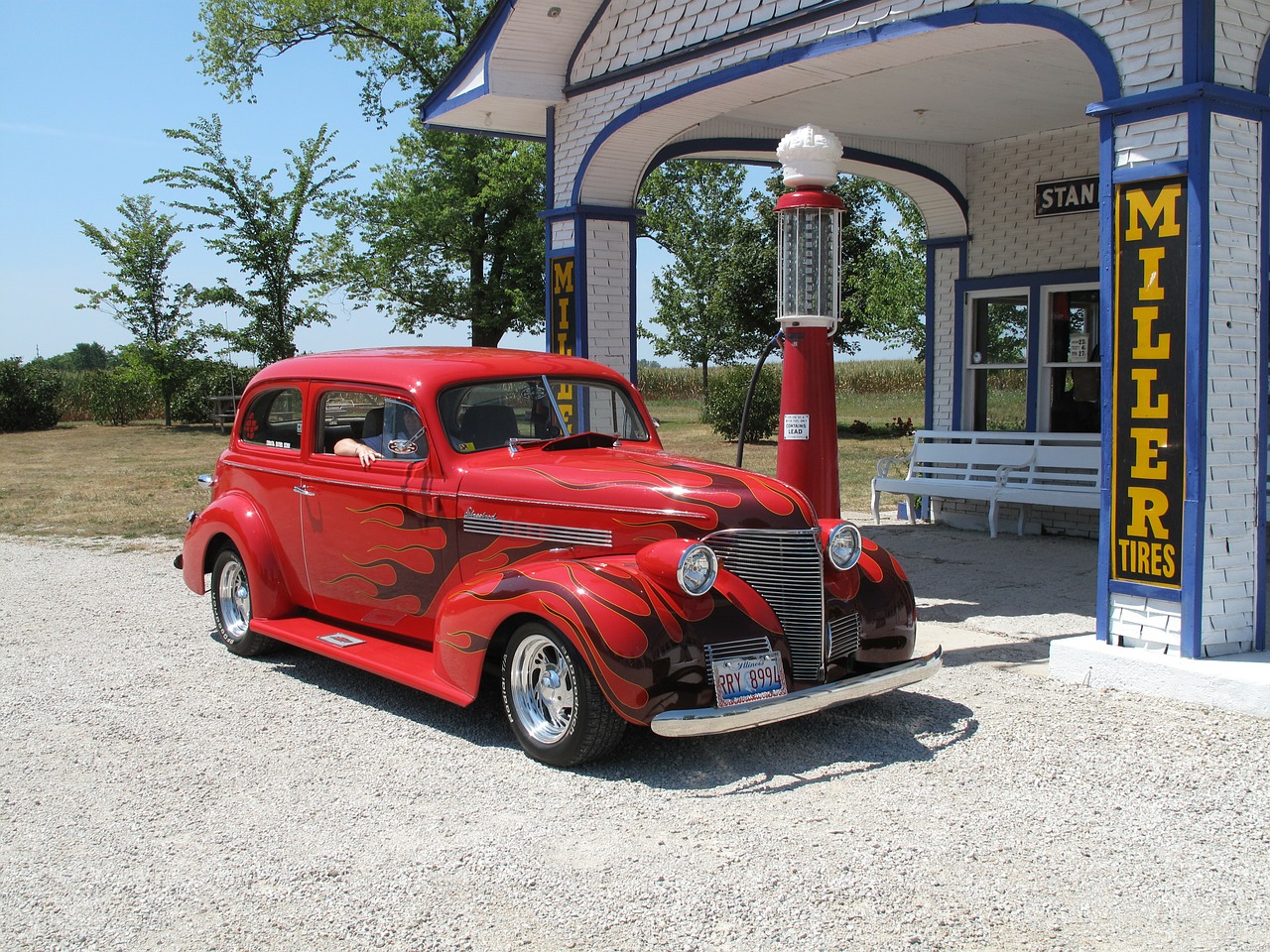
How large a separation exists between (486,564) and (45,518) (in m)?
10.7

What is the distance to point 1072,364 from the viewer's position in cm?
1091

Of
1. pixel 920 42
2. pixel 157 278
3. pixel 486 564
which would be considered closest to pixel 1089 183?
pixel 920 42

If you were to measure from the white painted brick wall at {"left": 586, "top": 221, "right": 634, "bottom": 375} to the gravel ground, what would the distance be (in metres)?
4.74

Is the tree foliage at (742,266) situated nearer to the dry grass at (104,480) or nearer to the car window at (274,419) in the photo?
the dry grass at (104,480)

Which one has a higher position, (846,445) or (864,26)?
(864,26)

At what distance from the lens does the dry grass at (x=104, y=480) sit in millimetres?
13227

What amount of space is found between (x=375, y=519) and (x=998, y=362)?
313 inches

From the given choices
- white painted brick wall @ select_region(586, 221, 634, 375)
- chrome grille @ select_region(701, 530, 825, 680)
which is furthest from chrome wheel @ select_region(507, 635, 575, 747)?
white painted brick wall @ select_region(586, 221, 634, 375)

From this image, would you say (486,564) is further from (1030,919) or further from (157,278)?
(157,278)

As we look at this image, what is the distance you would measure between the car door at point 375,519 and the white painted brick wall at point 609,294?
3970 mm

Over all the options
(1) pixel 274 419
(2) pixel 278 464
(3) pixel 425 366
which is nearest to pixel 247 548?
(2) pixel 278 464

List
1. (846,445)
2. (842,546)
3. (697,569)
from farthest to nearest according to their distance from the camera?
(846,445) → (842,546) → (697,569)

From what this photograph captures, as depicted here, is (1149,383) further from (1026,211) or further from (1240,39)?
(1026,211)

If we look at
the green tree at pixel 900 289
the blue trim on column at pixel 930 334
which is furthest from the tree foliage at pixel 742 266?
the blue trim on column at pixel 930 334
